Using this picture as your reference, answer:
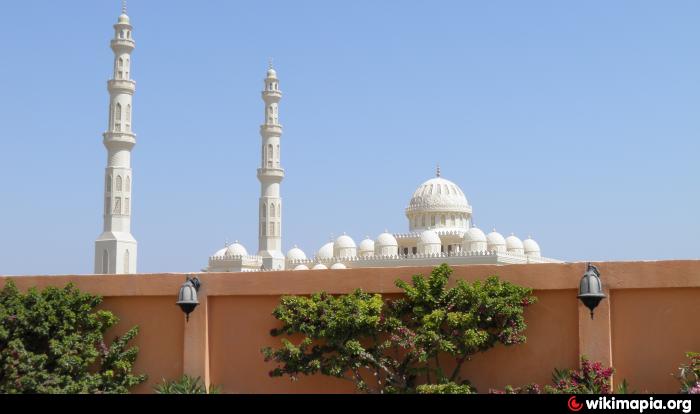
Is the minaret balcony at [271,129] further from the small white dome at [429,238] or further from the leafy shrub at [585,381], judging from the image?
the leafy shrub at [585,381]

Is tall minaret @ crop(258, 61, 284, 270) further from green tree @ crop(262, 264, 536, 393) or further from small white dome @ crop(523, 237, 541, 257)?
green tree @ crop(262, 264, 536, 393)

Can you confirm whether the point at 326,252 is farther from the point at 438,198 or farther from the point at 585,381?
the point at 585,381

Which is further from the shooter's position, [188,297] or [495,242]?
[495,242]

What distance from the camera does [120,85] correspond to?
4231 cm

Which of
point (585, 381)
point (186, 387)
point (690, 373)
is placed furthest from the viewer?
point (186, 387)

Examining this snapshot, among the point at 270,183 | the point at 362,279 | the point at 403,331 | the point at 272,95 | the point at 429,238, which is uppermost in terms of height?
the point at 272,95

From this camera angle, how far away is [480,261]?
43469 millimetres

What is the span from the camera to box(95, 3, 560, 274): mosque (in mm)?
42156

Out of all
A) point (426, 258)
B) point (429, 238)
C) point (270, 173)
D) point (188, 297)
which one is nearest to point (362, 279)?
point (188, 297)

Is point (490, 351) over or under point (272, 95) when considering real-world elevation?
under

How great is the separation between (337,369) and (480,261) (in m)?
32.9
